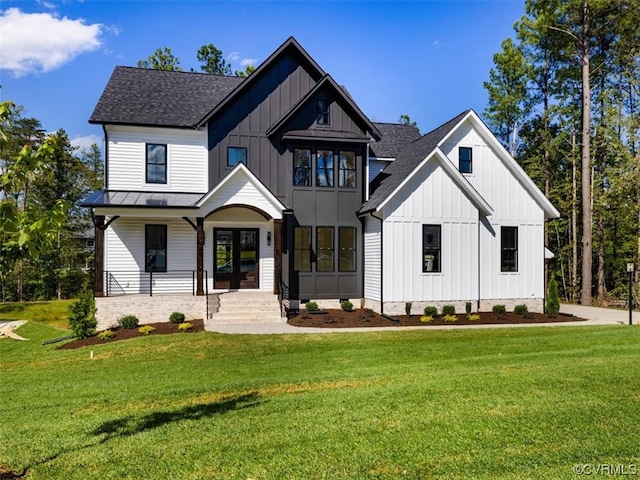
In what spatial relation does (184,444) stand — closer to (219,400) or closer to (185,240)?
(219,400)

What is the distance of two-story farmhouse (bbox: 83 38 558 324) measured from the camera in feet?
51.8

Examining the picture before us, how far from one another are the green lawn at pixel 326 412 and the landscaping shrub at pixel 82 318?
245cm

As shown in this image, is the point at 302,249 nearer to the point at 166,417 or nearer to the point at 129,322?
the point at 129,322

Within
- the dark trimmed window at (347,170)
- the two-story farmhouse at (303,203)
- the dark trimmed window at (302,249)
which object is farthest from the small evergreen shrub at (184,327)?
the dark trimmed window at (347,170)

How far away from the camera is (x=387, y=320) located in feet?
48.5

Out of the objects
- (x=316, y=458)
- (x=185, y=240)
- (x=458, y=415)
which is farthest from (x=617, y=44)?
(x=316, y=458)

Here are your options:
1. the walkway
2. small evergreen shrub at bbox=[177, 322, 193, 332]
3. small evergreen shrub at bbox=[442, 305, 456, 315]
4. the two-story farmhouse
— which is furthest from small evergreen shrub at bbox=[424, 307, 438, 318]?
small evergreen shrub at bbox=[177, 322, 193, 332]

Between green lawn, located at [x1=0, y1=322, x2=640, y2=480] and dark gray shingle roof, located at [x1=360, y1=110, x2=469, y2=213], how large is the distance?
6.74 meters

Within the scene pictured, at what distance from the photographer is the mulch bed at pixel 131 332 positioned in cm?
1234

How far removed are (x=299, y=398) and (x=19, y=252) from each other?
4054mm

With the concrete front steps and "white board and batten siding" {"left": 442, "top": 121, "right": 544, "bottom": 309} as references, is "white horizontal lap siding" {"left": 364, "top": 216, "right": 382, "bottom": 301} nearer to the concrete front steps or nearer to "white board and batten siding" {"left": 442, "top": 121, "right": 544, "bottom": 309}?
the concrete front steps

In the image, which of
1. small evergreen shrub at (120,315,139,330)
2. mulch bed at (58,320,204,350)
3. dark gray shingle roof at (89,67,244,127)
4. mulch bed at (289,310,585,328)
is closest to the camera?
mulch bed at (58,320,204,350)

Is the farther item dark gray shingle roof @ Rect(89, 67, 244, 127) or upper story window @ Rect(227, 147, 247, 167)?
upper story window @ Rect(227, 147, 247, 167)

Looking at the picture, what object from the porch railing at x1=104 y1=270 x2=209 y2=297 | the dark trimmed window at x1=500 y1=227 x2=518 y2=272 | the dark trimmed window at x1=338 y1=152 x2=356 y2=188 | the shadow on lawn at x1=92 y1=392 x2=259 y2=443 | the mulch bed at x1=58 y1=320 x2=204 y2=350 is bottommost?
the mulch bed at x1=58 y1=320 x2=204 y2=350
